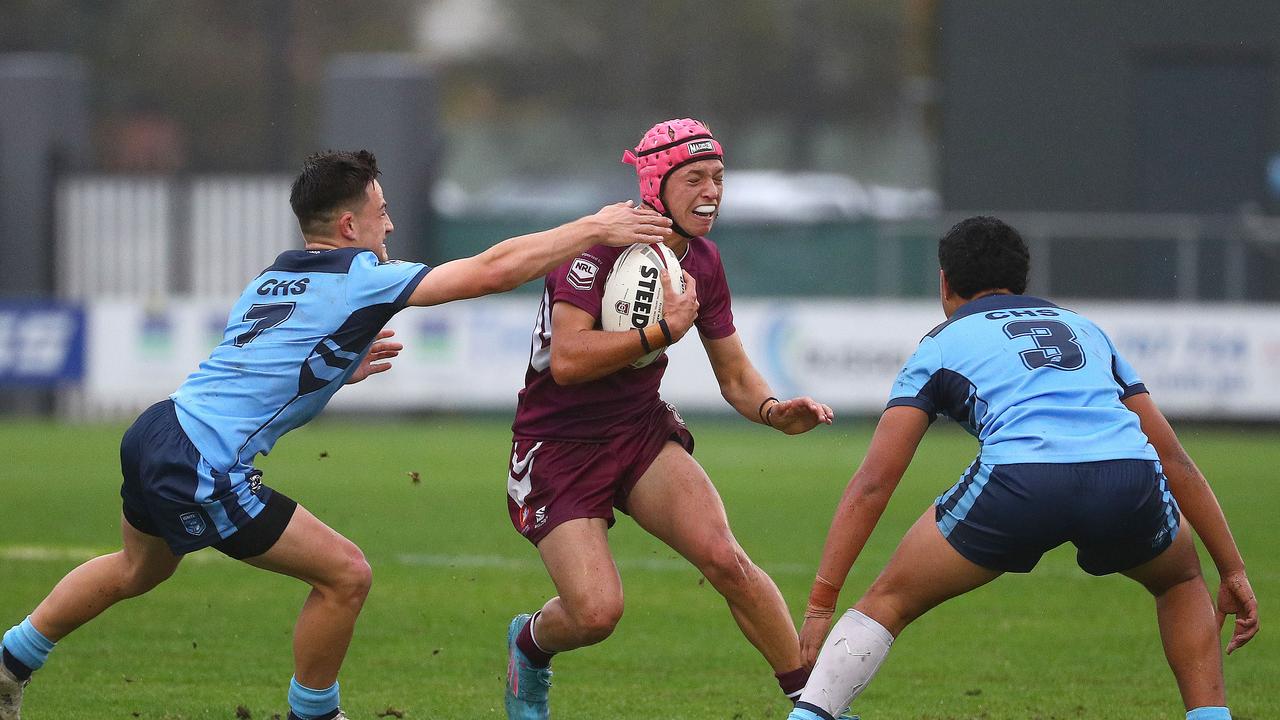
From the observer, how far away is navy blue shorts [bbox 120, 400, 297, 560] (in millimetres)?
5379

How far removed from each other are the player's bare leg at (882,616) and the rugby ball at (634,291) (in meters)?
1.19

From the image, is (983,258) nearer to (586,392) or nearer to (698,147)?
(698,147)

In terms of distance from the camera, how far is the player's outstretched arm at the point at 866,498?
5.06 metres

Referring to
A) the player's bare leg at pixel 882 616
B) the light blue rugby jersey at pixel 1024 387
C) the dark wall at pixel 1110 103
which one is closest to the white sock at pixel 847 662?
the player's bare leg at pixel 882 616

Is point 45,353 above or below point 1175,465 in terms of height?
below

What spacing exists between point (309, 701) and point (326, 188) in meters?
1.72

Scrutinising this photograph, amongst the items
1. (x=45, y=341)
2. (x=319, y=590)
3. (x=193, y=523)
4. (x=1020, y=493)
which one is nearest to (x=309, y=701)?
(x=319, y=590)

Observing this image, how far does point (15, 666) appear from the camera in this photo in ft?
19.3

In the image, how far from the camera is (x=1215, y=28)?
802 inches

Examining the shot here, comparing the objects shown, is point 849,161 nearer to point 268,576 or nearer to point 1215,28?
point 1215,28

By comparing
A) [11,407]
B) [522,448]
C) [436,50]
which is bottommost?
[11,407]

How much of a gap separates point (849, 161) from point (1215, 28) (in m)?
30.2

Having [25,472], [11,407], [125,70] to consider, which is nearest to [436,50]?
[125,70]

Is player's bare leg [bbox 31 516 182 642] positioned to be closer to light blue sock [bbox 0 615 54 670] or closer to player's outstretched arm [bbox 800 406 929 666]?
light blue sock [bbox 0 615 54 670]
